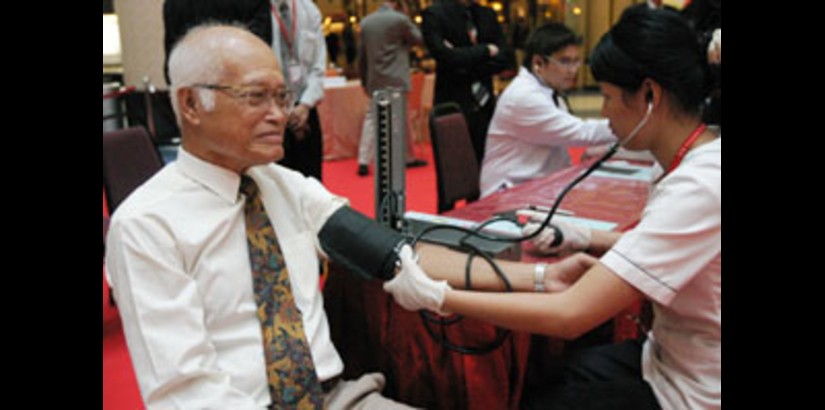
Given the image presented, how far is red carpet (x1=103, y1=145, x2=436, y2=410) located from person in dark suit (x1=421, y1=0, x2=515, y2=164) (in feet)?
2.45

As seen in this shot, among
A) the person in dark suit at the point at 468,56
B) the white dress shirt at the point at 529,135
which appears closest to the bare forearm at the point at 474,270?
the white dress shirt at the point at 529,135

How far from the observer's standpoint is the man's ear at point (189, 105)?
4.31ft

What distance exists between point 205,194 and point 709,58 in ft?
3.38

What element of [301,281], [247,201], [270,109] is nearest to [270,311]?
[301,281]

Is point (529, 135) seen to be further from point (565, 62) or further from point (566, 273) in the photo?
point (566, 273)

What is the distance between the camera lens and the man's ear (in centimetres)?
131

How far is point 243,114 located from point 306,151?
5.86 feet

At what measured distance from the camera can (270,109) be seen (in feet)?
4.40

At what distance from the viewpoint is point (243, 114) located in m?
1.31

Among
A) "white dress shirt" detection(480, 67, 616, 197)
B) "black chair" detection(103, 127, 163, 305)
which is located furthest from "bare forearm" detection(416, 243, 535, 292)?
"black chair" detection(103, 127, 163, 305)

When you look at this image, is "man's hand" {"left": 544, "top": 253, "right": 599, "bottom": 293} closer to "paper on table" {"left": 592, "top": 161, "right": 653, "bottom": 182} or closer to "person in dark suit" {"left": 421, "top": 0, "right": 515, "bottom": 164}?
"paper on table" {"left": 592, "top": 161, "right": 653, "bottom": 182}

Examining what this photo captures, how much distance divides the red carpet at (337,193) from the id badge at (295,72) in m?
0.58

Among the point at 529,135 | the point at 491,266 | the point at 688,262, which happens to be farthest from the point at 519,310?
the point at 529,135
